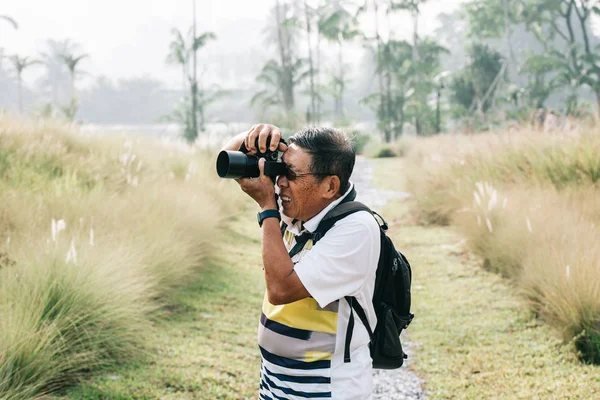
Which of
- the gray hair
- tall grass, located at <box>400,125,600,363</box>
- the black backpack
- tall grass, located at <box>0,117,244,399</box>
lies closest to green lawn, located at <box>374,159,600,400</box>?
tall grass, located at <box>400,125,600,363</box>

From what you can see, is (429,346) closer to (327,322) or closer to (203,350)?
(203,350)

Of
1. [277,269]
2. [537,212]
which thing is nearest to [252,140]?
[277,269]

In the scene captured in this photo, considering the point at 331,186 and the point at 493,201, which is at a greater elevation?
the point at 331,186

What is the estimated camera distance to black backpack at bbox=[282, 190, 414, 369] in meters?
1.80

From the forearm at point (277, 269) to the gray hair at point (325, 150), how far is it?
24 cm

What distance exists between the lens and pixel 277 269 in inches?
65.7

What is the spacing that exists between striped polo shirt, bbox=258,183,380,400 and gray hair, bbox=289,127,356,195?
12 cm

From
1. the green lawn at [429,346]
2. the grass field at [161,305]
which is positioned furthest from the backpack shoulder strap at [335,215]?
the green lawn at [429,346]

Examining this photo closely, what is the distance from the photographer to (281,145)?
180 cm

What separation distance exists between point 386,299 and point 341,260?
0.27 meters

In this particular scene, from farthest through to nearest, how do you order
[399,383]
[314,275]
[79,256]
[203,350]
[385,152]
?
1. [385,152]
2. [203,350]
3. [79,256]
4. [399,383]
5. [314,275]

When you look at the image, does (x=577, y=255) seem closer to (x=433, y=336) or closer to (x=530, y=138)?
(x=433, y=336)

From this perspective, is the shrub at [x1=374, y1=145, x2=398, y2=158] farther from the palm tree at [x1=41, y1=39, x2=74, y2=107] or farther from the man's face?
the palm tree at [x1=41, y1=39, x2=74, y2=107]

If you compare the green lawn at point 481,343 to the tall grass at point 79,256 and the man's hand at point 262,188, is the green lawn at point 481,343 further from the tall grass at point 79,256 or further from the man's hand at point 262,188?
the man's hand at point 262,188
